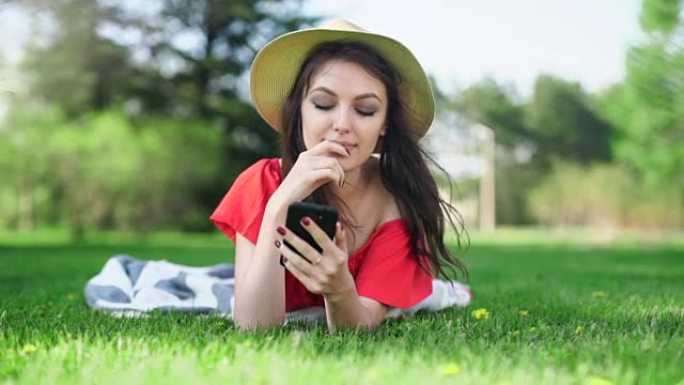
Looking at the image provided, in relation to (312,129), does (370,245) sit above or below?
below

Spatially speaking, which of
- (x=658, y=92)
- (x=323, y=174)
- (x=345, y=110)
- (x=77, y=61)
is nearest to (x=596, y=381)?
(x=323, y=174)

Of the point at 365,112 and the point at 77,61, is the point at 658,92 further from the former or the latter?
the point at 77,61

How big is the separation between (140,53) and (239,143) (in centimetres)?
391

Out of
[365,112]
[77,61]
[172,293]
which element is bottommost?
[172,293]

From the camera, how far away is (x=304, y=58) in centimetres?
305

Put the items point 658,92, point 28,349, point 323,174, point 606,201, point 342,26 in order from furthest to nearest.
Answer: point 606,201, point 658,92, point 342,26, point 323,174, point 28,349

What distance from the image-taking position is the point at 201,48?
2377 centimetres

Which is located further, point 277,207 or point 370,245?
point 370,245

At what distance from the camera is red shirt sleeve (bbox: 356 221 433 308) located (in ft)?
9.87

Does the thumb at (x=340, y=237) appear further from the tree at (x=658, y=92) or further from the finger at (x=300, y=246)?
the tree at (x=658, y=92)

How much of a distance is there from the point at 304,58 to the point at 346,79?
1.13 feet

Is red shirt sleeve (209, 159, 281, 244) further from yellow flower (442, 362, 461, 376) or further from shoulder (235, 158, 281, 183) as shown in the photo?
yellow flower (442, 362, 461, 376)

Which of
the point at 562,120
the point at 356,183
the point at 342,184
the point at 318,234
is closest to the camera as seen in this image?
the point at 318,234

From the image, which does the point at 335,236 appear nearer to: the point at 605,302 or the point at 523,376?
the point at 523,376
